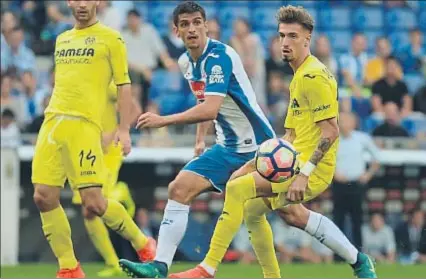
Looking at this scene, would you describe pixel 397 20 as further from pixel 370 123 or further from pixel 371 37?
pixel 370 123

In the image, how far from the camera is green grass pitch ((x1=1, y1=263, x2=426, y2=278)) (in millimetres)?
13133

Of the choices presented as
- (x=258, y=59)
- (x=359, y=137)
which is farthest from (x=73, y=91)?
(x=258, y=59)

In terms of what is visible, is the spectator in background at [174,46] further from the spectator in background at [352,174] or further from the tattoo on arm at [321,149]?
the tattoo on arm at [321,149]

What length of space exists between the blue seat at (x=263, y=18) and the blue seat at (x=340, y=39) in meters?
0.96

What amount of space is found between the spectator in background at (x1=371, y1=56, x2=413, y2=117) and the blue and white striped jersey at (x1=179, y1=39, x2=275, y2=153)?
785 centimetres

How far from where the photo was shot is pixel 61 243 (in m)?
10.8

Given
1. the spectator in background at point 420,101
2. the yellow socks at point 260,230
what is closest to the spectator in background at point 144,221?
the spectator in background at point 420,101

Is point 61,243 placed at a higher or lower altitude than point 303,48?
lower

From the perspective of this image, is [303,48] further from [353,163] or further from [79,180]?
[353,163]

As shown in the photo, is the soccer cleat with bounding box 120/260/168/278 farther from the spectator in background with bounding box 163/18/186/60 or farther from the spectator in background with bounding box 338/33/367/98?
the spectator in background with bounding box 163/18/186/60

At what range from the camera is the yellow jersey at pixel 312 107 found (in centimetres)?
961

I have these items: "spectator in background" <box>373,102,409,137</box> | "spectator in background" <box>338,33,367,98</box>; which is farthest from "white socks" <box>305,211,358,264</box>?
"spectator in background" <box>338,33,367,98</box>

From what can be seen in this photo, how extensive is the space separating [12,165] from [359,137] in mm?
4465

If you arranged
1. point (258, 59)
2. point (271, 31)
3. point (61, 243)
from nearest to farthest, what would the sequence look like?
point (61, 243) < point (258, 59) < point (271, 31)
